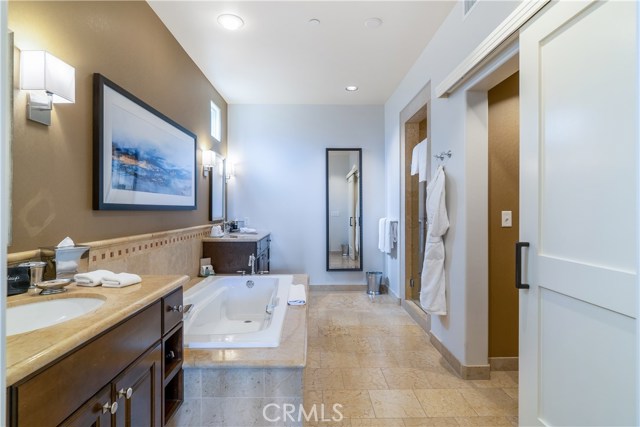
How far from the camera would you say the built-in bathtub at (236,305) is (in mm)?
2320

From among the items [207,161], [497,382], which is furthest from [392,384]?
[207,161]

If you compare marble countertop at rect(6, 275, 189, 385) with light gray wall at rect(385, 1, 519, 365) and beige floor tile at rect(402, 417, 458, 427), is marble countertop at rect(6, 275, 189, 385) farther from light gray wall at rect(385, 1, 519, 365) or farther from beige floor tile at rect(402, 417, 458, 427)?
light gray wall at rect(385, 1, 519, 365)

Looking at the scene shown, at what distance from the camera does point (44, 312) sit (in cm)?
107

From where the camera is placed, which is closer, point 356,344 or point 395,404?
point 395,404

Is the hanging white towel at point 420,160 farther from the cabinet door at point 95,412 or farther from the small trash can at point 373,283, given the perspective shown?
the cabinet door at point 95,412

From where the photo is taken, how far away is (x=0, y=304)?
0.44 m

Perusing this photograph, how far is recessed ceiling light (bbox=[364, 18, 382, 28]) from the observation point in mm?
2410

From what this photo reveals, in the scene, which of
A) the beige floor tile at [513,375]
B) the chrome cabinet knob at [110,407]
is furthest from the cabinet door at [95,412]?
the beige floor tile at [513,375]

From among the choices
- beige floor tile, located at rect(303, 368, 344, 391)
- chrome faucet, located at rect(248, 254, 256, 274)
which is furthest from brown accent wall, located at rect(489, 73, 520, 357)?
chrome faucet, located at rect(248, 254, 256, 274)

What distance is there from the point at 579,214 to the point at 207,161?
3.22m

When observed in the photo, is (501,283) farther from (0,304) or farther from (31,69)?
(31,69)

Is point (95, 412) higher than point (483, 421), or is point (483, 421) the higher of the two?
point (95, 412)

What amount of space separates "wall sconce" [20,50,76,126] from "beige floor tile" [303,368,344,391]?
84.3 inches

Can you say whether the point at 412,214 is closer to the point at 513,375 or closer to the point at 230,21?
the point at 513,375
